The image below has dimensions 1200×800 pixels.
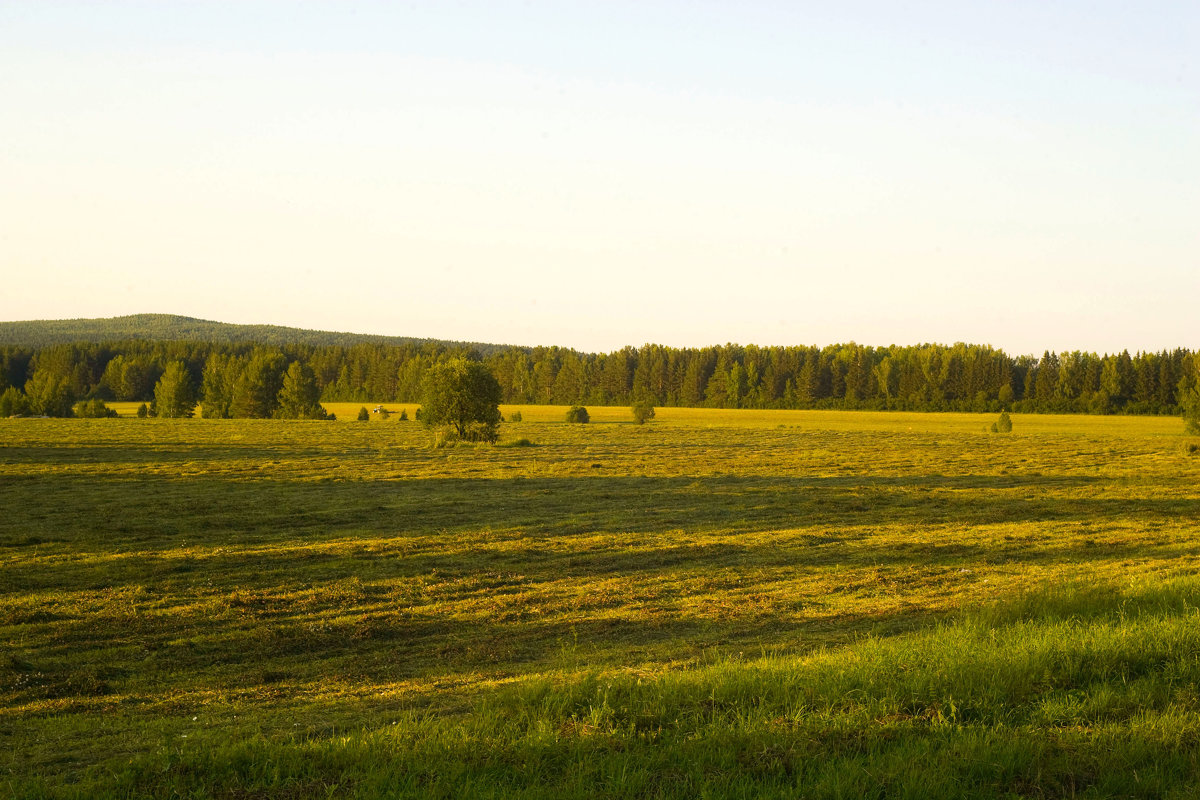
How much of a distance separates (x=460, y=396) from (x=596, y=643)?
44.4m

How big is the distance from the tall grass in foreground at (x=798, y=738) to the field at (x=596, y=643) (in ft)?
0.09

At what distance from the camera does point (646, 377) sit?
→ 6029 inches

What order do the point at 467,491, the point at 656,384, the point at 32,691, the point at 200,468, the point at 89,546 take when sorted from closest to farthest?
the point at 32,691
the point at 89,546
the point at 467,491
the point at 200,468
the point at 656,384

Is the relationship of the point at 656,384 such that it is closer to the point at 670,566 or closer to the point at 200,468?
the point at 200,468

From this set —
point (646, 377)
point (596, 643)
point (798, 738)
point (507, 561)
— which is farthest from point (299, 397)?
point (798, 738)

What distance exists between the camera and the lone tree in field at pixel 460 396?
54.6m

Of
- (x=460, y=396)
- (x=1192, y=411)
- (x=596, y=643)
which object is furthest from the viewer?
(x=1192, y=411)

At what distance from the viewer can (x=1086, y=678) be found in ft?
24.6

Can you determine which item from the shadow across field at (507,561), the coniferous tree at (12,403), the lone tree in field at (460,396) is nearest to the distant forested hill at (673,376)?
the coniferous tree at (12,403)

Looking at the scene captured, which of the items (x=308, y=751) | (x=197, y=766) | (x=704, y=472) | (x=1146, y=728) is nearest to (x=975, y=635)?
(x=1146, y=728)

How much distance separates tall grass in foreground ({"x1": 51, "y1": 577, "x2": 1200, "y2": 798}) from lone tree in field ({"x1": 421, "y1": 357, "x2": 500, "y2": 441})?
1857 inches

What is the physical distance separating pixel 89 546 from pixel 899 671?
1674 centimetres

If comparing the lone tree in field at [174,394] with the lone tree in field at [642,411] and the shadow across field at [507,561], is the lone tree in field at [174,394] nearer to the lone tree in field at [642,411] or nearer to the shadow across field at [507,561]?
the lone tree in field at [642,411]

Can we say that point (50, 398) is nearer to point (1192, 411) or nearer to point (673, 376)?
point (673, 376)
